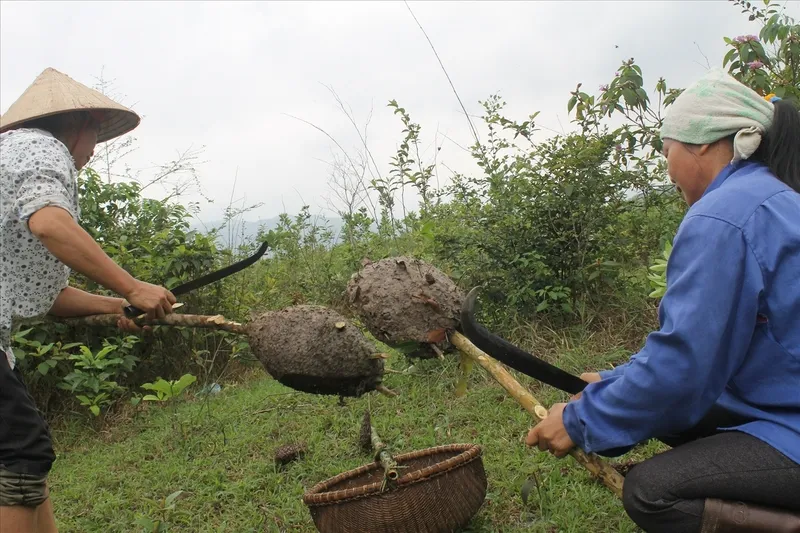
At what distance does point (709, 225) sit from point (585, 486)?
5.50 feet

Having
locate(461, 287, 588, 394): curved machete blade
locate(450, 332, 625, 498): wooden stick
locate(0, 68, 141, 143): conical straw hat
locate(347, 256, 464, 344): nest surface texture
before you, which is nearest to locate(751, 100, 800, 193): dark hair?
locate(461, 287, 588, 394): curved machete blade

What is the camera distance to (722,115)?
1.67 meters

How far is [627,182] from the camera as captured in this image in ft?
13.3

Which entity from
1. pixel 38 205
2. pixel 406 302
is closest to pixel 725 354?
pixel 406 302

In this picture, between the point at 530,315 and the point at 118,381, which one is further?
the point at 118,381

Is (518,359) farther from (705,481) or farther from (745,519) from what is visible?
(745,519)

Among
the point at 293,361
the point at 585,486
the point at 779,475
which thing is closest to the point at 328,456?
the point at 293,361

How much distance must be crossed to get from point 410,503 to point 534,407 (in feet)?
2.49

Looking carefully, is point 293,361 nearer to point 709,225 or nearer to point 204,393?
point 709,225

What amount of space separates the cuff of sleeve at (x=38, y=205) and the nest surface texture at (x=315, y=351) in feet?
3.02

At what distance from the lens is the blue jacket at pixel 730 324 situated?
1.49 meters

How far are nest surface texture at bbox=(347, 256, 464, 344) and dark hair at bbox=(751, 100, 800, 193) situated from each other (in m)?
1.17

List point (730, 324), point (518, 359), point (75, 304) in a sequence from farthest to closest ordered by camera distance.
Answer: point (75, 304), point (518, 359), point (730, 324)

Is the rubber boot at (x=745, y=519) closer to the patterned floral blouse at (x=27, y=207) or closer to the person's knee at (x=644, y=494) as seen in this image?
the person's knee at (x=644, y=494)
